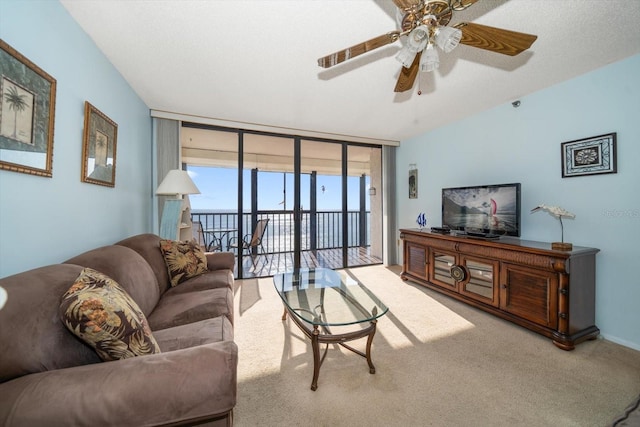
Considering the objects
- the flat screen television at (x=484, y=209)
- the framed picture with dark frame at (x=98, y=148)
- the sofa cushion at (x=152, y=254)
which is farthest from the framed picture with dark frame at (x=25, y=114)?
the flat screen television at (x=484, y=209)

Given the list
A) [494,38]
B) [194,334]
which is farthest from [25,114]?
[494,38]

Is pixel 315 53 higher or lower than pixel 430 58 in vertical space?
higher

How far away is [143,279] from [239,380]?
0.94m

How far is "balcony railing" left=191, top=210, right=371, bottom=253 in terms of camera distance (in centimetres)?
500

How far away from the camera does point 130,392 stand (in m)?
0.75

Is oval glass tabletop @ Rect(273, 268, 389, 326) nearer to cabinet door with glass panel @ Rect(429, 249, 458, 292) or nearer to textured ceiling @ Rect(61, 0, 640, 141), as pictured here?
cabinet door with glass panel @ Rect(429, 249, 458, 292)

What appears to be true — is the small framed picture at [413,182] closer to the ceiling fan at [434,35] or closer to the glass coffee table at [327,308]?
the glass coffee table at [327,308]

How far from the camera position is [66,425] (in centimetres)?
69

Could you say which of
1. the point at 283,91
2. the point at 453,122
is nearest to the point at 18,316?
the point at 283,91

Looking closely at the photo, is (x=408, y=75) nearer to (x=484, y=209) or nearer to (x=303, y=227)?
(x=484, y=209)

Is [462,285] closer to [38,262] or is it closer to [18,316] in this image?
[18,316]

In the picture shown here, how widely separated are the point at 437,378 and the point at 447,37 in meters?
2.01

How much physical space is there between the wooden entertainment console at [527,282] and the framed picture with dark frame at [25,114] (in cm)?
344

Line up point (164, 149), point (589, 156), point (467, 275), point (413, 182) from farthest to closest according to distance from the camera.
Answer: point (413, 182)
point (164, 149)
point (467, 275)
point (589, 156)
